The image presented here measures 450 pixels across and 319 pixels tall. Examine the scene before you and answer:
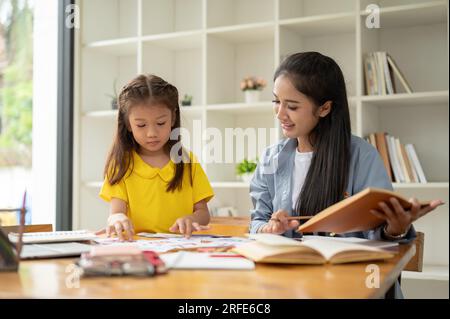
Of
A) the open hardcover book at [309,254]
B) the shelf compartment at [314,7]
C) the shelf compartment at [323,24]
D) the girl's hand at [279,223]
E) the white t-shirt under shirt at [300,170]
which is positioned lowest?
the open hardcover book at [309,254]

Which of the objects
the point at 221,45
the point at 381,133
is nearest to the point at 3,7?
the point at 221,45

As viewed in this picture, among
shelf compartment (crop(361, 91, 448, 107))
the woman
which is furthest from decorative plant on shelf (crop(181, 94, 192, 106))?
the woman

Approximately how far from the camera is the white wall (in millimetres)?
3619

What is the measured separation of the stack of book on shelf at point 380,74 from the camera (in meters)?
2.86

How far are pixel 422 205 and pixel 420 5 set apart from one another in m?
1.85

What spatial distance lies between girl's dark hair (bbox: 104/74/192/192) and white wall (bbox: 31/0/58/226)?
1.83 metres

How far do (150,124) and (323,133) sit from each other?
21.0 inches

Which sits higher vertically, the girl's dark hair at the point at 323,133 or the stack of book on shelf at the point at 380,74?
the stack of book on shelf at the point at 380,74

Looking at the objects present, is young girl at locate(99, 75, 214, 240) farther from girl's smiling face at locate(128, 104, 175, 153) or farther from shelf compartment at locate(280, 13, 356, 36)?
shelf compartment at locate(280, 13, 356, 36)

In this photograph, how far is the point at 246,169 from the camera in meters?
3.14

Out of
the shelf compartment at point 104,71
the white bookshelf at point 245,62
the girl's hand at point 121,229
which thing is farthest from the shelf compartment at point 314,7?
the girl's hand at point 121,229

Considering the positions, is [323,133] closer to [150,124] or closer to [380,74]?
[150,124]

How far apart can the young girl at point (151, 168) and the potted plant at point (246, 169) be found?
3.74 feet

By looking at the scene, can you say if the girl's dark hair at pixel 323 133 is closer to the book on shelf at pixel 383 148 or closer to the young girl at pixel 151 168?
the young girl at pixel 151 168
